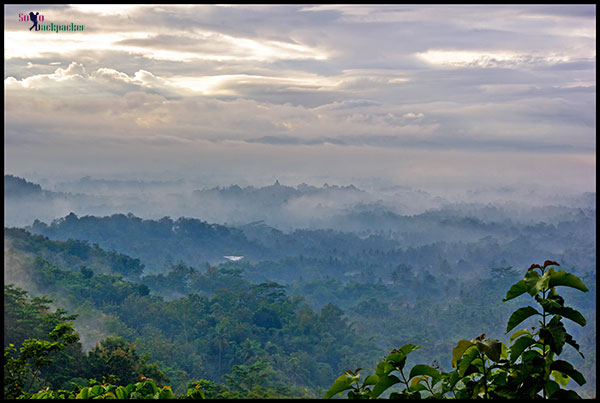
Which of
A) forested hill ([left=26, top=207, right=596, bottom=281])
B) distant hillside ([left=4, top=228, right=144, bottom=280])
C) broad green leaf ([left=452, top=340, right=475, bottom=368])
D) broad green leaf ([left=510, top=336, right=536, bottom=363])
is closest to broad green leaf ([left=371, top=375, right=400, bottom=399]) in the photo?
broad green leaf ([left=452, top=340, right=475, bottom=368])

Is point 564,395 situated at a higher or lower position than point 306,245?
higher

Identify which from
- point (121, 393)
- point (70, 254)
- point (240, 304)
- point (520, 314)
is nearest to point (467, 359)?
point (520, 314)

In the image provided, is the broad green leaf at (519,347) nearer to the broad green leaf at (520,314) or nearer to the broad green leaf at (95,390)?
the broad green leaf at (520,314)

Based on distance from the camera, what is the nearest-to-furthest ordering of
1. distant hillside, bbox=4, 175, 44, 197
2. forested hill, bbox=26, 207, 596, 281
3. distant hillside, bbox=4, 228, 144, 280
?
distant hillside, bbox=4, 228, 144, 280
forested hill, bbox=26, 207, 596, 281
distant hillside, bbox=4, 175, 44, 197

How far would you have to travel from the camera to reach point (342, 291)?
41156 mm

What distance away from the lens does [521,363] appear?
4.49 ft

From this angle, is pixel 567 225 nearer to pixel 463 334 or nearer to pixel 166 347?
pixel 463 334

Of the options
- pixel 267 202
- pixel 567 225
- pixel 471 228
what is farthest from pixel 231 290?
pixel 267 202

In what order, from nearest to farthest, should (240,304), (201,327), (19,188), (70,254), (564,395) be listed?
(564,395) → (201,327) → (240,304) → (70,254) → (19,188)

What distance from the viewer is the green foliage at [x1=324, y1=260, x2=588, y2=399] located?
1.30 m

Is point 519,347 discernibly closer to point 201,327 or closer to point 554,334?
point 554,334

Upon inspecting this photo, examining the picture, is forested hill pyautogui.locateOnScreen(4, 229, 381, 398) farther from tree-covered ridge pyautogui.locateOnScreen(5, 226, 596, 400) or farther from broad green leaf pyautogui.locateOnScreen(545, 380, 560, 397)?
broad green leaf pyautogui.locateOnScreen(545, 380, 560, 397)

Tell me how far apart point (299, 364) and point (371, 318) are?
1151 cm

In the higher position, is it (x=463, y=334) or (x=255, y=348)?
(x=255, y=348)
